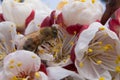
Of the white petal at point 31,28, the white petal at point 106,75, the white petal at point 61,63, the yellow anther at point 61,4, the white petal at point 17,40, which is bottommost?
the white petal at point 106,75

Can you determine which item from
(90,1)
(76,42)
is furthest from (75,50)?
(90,1)

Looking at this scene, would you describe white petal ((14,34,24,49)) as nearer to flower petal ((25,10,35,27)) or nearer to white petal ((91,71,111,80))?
flower petal ((25,10,35,27))

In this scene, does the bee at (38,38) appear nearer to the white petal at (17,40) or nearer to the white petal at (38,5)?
the white petal at (17,40)

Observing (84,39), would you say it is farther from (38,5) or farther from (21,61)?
(38,5)

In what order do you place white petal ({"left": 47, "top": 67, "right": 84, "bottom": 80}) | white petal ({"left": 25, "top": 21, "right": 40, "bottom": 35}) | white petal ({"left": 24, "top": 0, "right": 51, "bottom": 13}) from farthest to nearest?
1. white petal ({"left": 24, "top": 0, "right": 51, "bottom": 13})
2. white petal ({"left": 25, "top": 21, "right": 40, "bottom": 35})
3. white petal ({"left": 47, "top": 67, "right": 84, "bottom": 80})

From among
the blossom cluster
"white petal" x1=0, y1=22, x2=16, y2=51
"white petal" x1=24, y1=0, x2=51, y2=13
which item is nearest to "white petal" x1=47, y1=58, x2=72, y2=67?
the blossom cluster

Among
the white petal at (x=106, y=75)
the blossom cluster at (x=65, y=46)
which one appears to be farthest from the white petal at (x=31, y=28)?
the white petal at (x=106, y=75)

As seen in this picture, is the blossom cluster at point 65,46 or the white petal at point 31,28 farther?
the white petal at point 31,28
